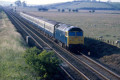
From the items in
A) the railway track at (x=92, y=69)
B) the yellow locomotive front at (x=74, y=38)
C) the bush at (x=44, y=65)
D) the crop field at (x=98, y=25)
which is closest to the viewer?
the bush at (x=44, y=65)

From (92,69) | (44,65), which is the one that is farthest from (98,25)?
(44,65)

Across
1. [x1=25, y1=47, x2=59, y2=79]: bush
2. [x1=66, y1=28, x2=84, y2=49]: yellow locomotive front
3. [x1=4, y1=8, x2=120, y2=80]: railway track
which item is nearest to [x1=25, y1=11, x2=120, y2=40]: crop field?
[x1=66, y1=28, x2=84, y2=49]: yellow locomotive front

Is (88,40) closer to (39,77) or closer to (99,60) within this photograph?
(99,60)

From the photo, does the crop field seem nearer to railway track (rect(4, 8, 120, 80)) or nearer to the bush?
railway track (rect(4, 8, 120, 80))

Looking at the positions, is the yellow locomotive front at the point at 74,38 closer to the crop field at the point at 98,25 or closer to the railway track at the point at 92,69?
the railway track at the point at 92,69

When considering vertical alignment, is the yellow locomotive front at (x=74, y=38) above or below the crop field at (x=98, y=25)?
above

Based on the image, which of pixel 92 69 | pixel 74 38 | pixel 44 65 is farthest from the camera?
pixel 74 38

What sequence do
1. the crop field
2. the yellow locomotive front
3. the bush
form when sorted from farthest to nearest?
the crop field, the yellow locomotive front, the bush

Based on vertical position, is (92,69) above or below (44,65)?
below

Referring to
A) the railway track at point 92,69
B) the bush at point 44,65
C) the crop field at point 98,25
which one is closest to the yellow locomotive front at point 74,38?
the railway track at point 92,69

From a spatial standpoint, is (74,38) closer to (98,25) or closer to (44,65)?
(44,65)

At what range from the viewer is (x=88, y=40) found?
1255 inches

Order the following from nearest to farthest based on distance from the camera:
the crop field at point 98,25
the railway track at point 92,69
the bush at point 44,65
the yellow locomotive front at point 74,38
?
the bush at point 44,65 → the railway track at point 92,69 → the yellow locomotive front at point 74,38 → the crop field at point 98,25

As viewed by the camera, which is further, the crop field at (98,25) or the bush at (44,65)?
the crop field at (98,25)
